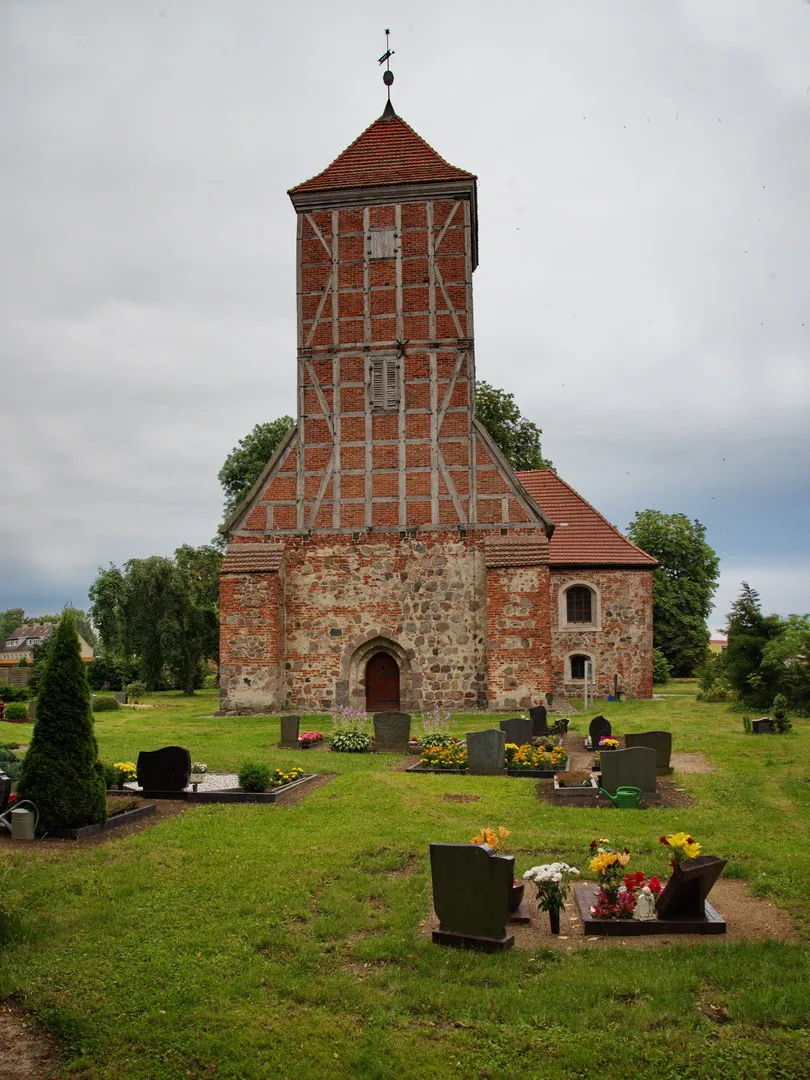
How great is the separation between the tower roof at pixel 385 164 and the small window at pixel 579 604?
1336 cm

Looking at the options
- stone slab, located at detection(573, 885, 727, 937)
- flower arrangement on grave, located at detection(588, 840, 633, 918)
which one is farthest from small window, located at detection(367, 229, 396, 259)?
stone slab, located at detection(573, 885, 727, 937)

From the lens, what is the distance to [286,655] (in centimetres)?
2275

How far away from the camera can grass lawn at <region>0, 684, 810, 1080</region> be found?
504cm

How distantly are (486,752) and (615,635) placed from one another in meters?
15.3

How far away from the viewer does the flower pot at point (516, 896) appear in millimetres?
7262

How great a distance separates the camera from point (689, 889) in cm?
690

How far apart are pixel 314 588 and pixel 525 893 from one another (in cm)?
1536

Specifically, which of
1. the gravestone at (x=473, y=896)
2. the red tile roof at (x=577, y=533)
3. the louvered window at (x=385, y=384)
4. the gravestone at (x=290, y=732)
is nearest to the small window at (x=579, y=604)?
the red tile roof at (x=577, y=533)

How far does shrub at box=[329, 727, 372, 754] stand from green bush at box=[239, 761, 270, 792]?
479 centimetres

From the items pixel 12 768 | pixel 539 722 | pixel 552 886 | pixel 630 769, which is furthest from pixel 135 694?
pixel 552 886

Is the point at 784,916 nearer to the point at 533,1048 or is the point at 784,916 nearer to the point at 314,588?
the point at 533,1048

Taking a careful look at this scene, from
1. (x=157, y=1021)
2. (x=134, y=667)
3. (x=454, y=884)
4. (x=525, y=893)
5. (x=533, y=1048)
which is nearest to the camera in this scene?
(x=533, y=1048)

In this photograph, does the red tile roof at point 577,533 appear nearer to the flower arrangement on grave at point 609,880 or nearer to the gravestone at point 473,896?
the flower arrangement on grave at point 609,880

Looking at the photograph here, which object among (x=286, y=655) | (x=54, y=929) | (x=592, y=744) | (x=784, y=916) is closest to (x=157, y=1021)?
(x=54, y=929)
